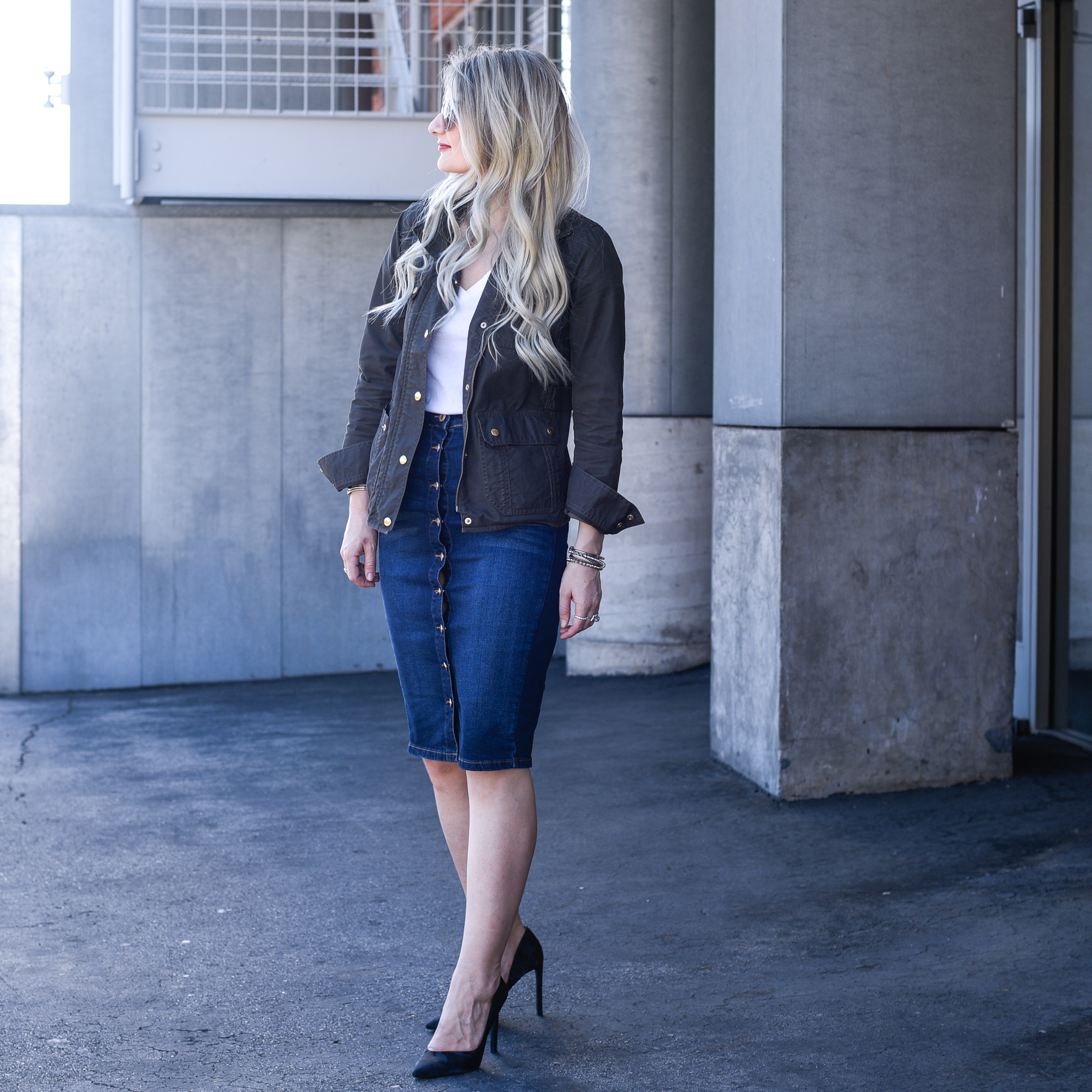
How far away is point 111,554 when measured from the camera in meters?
8.78

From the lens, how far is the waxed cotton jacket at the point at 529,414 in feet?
9.09

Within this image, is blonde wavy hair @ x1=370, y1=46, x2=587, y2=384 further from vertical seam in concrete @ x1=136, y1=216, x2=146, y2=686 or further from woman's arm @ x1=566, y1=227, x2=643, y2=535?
vertical seam in concrete @ x1=136, y1=216, x2=146, y2=686

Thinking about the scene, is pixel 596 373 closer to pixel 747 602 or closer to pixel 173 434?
pixel 747 602

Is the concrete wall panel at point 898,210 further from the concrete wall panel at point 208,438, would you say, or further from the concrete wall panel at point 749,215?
the concrete wall panel at point 208,438

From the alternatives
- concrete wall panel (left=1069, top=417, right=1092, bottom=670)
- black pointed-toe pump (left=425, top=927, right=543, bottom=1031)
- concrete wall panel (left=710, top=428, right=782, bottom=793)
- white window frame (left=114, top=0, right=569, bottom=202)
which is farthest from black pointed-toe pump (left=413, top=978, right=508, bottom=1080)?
white window frame (left=114, top=0, right=569, bottom=202)

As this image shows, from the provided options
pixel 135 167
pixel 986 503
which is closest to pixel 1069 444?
pixel 986 503

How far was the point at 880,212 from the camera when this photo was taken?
4887mm

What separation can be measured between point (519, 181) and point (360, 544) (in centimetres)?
80

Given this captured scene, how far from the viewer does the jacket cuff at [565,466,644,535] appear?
9.05 ft

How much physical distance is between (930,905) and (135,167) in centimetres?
619

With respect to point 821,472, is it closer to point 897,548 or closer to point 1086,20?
point 897,548

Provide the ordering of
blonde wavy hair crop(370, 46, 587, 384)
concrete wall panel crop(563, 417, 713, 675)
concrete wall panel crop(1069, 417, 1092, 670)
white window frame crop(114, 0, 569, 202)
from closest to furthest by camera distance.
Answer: blonde wavy hair crop(370, 46, 587, 384), concrete wall panel crop(1069, 417, 1092, 670), concrete wall panel crop(563, 417, 713, 675), white window frame crop(114, 0, 569, 202)

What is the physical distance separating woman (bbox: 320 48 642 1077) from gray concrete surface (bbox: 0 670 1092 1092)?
43 cm

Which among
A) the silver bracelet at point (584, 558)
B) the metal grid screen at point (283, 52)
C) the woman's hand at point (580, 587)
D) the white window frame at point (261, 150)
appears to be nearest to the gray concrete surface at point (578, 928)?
the woman's hand at point (580, 587)
